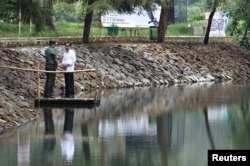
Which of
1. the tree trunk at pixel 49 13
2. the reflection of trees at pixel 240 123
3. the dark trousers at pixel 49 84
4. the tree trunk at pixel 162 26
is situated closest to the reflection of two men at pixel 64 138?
the dark trousers at pixel 49 84

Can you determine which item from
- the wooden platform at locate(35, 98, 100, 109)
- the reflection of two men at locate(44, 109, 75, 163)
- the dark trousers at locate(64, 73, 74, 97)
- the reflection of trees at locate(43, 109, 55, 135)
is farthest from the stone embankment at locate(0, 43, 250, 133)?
the dark trousers at locate(64, 73, 74, 97)

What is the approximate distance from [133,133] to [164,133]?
0.99 meters

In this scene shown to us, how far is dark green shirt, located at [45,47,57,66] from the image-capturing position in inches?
1045

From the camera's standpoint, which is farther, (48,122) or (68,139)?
(48,122)

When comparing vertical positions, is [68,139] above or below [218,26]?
below

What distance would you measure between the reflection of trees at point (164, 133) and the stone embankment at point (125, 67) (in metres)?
3.96

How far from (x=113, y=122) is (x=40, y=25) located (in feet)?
28.0

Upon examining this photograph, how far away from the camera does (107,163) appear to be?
52.7 feet

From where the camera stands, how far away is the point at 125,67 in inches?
1542

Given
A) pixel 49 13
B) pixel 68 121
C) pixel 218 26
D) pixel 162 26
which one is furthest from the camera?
pixel 218 26

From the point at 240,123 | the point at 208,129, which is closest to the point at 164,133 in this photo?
the point at 208,129

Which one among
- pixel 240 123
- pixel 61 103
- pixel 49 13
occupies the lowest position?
pixel 240 123

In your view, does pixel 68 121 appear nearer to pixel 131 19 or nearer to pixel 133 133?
pixel 133 133

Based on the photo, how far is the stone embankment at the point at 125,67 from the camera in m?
25.4
